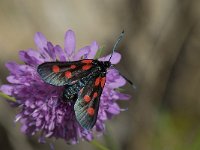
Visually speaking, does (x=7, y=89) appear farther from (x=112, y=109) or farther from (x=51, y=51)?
(x=112, y=109)

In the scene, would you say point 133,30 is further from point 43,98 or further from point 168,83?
point 43,98

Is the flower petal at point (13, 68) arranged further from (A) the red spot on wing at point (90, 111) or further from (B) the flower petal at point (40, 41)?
(A) the red spot on wing at point (90, 111)

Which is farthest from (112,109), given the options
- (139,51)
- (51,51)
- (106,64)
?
(139,51)

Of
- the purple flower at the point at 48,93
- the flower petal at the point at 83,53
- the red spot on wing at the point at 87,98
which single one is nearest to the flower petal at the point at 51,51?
the purple flower at the point at 48,93

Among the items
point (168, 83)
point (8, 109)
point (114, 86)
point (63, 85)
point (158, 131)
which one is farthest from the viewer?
point (168, 83)

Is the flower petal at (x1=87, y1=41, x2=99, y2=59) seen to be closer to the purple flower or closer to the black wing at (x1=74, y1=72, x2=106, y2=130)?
the purple flower

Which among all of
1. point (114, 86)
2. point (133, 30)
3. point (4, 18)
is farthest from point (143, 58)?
point (114, 86)

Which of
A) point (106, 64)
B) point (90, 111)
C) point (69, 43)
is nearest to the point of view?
point (90, 111)
